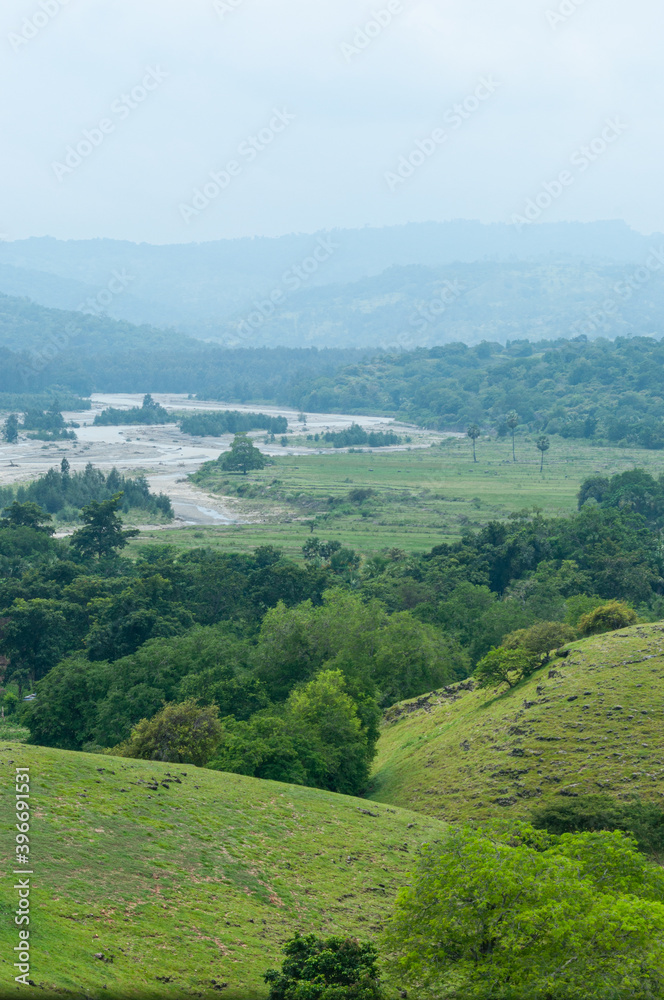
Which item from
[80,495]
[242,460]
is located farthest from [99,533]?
[242,460]

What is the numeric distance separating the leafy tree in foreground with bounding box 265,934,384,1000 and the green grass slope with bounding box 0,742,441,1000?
109 centimetres

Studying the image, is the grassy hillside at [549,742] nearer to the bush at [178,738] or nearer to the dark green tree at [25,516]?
the bush at [178,738]

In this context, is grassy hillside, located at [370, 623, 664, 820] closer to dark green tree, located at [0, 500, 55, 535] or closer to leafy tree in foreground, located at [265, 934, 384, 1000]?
leafy tree in foreground, located at [265, 934, 384, 1000]

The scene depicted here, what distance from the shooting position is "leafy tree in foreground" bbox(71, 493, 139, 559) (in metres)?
89.4

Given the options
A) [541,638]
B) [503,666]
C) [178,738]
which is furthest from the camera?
[541,638]

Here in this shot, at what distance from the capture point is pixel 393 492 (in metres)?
138

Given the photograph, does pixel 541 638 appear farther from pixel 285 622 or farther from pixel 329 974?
pixel 329 974

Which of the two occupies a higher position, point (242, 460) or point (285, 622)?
point (242, 460)

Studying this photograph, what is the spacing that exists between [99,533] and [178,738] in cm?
5693

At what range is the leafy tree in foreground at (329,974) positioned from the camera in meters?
18.2

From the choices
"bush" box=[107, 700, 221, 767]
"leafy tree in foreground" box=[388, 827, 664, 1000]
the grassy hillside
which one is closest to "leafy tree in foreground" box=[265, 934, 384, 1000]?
"leafy tree in foreground" box=[388, 827, 664, 1000]

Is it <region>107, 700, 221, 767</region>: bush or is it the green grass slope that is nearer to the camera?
the green grass slope

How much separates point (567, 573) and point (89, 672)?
38.7 meters

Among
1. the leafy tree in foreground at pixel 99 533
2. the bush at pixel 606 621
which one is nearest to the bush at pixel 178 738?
the bush at pixel 606 621
